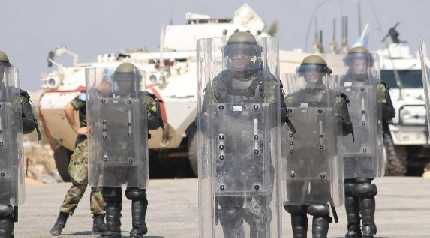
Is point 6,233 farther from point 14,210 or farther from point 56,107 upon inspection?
point 56,107

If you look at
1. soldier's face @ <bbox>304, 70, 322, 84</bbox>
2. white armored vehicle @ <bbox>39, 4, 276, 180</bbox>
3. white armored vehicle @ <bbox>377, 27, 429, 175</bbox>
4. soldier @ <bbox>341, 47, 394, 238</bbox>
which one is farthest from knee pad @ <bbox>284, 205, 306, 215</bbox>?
white armored vehicle @ <bbox>377, 27, 429, 175</bbox>

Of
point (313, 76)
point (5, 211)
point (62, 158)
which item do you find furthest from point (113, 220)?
point (62, 158)

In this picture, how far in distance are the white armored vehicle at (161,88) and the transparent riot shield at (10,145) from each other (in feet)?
42.9

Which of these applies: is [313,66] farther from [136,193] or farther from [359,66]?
[136,193]

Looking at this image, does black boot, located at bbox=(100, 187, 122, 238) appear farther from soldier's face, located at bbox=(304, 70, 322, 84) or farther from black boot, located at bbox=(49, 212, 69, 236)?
soldier's face, located at bbox=(304, 70, 322, 84)

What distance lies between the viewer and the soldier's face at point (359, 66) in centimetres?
1421

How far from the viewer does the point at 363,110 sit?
563 inches

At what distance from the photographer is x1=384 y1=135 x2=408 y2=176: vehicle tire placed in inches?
1172

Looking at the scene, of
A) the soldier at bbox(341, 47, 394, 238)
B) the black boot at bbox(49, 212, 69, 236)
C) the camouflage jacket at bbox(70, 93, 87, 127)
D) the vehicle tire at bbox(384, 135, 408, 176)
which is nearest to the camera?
the soldier at bbox(341, 47, 394, 238)

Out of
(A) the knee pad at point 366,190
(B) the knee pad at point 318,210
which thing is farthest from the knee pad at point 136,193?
(B) the knee pad at point 318,210

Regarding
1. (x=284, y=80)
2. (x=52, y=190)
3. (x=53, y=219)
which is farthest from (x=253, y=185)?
(x=52, y=190)

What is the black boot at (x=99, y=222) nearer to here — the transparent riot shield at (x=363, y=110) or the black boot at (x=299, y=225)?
the transparent riot shield at (x=363, y=110)

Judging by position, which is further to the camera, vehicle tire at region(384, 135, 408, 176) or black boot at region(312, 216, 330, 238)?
vehicle tire at region(384, 135, 408, 176)

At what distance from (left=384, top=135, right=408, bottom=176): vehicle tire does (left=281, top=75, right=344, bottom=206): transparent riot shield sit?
1770 cm
